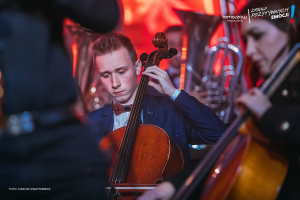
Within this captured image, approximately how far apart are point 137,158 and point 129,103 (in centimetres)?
59

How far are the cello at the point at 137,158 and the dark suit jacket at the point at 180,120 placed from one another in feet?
0.86

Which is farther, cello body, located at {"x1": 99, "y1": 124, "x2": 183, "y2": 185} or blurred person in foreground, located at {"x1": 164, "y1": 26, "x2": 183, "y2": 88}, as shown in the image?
blurred person in foreground, located at {"x1": 164, "y1": 26, "x2": 183, "y2": 88}

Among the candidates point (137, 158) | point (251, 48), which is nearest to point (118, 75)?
point (137, 158)

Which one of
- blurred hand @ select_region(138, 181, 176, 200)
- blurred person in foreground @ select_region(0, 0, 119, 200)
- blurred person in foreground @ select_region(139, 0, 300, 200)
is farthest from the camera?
blurred hand @ select_region(138, 181, 176, 200)

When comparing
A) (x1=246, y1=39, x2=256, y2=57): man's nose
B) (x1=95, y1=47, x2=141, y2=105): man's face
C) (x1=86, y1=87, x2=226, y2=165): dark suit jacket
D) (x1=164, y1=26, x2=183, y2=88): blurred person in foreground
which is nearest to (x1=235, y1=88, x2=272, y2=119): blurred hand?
(x1=246, y1=39, x2=256, y2=57): man's nose

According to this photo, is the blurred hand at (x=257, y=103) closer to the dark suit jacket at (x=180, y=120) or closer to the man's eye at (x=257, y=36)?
the man's eye at (x=257, y=36)

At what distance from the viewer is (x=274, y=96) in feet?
2.71

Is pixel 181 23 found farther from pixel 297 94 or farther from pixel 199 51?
pixel 297 94

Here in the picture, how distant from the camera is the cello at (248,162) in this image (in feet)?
2.46

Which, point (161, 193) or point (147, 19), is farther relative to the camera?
point (147, 19)

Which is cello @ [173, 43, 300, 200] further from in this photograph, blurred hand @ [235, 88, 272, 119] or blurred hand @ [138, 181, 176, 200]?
blurred hand @ [138, 181, 176, 200]

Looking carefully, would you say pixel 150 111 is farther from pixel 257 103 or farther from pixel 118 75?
pixel 257 103

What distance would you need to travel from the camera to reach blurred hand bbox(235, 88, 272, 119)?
743mm

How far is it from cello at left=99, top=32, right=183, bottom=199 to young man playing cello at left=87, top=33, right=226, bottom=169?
0.27 meters
